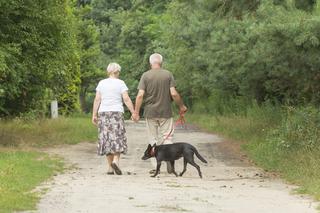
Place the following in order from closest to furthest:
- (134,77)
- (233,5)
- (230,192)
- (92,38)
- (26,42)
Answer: (230,192) → (233,5) → (26,42) → (92,38) → (134,77)

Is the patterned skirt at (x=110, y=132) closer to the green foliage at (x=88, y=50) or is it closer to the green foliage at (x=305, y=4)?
the green foliage at (x=305, y=4)

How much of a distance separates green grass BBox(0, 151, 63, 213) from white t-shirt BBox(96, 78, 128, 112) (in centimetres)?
161

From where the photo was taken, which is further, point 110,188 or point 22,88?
point 22,88

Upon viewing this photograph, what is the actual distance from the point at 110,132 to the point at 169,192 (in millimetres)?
3354

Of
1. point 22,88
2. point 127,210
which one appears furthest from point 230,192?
point 22,88

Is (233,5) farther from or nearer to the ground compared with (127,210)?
farther from the ground

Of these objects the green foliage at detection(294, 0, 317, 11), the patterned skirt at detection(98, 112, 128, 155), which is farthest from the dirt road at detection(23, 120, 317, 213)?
the green foliage at detection(294, 0, 317, 11)

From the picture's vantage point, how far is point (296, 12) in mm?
13773

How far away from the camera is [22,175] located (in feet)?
39.8

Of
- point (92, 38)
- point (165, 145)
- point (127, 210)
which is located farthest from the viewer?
point (92, 38)

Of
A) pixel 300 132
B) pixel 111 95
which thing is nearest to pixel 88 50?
pixel 300 132

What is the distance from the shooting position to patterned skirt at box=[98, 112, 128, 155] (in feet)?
43.8

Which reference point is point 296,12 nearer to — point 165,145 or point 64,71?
Result: point 165,145

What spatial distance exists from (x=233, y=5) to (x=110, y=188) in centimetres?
807
